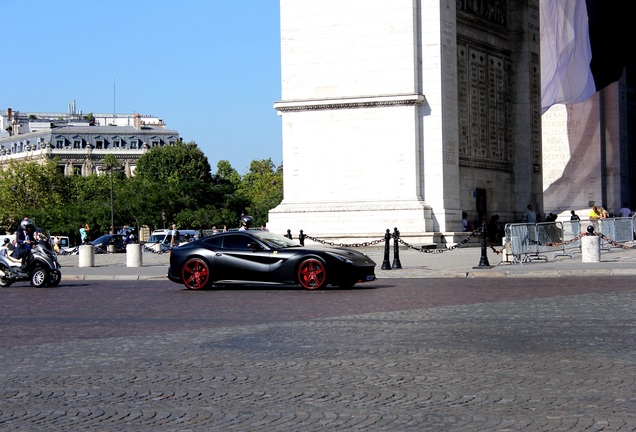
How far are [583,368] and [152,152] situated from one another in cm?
12138

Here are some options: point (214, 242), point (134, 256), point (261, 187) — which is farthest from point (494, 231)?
point (261, 187)

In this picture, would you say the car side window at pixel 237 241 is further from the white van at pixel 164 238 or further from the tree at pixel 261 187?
the tree at pixel 261 187

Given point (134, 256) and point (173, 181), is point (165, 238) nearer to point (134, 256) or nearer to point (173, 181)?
point (134, 256)

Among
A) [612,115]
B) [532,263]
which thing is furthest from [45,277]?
[612,115]

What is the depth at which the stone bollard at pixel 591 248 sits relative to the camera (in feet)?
97.5

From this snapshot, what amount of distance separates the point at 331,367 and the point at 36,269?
58.0 feet

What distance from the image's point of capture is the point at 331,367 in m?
10.8

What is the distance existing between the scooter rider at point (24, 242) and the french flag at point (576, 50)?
82.2 feet

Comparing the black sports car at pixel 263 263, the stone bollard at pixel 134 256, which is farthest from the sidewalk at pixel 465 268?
the black sports car at pixel 263 263

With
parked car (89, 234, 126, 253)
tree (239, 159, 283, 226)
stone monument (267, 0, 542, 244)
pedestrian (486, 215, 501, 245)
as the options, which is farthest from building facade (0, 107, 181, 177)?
stone monument (267, 0, 542, 244)

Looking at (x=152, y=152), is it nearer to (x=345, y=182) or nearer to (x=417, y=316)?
(x=345, y=182)

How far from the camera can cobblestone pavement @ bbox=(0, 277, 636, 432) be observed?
8.30 m

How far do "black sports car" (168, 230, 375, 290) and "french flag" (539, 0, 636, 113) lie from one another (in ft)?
83.0

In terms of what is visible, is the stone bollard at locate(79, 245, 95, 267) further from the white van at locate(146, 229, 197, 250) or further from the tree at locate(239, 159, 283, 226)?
the tree at locate(239, 159, 283, 226)
